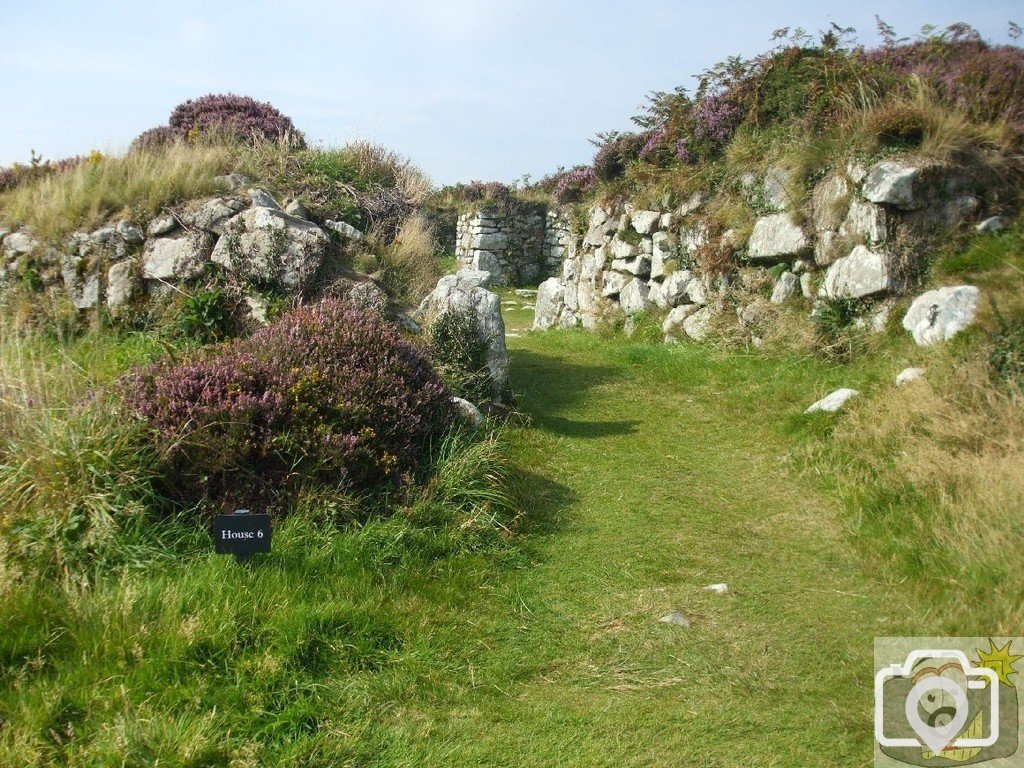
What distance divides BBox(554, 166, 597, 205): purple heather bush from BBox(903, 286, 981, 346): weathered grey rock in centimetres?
1003

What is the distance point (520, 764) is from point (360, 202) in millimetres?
9174

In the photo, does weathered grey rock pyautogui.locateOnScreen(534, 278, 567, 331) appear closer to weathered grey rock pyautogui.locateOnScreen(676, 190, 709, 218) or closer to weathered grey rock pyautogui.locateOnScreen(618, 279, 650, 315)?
weathered grey rock pyautogui.locateOnScreen(618, 279, 650, 315)

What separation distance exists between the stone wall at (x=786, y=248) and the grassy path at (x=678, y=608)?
255 centimetres

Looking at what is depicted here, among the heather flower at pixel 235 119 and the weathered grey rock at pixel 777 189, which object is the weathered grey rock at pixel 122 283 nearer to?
the heather flower at pixel 235 119

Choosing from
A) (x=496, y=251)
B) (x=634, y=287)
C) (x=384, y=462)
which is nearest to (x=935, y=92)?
(x=634, y=287)

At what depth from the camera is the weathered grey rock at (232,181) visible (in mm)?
9477

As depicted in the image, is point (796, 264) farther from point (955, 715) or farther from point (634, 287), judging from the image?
point (955, 715)

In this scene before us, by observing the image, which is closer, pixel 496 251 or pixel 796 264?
pixel 796 264

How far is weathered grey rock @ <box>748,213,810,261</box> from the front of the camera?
10.4 metres

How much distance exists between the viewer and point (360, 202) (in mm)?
11109

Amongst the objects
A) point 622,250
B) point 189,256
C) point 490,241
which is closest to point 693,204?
point 622,250

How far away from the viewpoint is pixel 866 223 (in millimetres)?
9477

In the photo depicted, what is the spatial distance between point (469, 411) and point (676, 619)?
3.15m

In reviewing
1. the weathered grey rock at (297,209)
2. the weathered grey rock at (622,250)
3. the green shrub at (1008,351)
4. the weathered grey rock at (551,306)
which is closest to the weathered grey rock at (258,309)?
the weathered grey rock at (297,209)
